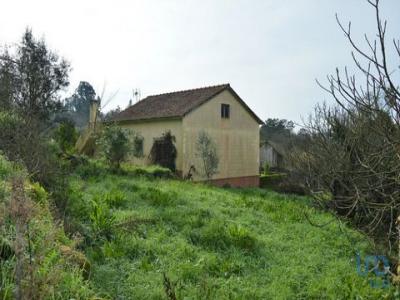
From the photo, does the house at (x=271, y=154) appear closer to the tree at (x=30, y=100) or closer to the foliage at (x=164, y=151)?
the foliage at (x=164, y=151)

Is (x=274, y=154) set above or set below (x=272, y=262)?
above

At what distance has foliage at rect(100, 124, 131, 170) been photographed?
16.5 metres

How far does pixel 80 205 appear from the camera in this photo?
7.95 metres

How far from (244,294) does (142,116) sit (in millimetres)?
19383

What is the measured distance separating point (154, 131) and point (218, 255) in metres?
16.6

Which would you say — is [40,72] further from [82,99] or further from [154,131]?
[82,99]

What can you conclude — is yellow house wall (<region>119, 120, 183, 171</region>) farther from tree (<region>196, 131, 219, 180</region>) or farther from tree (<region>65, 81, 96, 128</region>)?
tree (<region>65, 81, 96, 128</region>)

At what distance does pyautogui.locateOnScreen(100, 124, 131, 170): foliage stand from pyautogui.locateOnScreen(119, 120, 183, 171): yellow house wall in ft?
14.9

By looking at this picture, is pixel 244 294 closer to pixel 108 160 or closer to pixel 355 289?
pixel 355 289

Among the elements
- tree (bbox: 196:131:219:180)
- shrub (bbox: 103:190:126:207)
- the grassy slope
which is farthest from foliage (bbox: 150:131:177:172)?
shrub (bbox: 103:190:126:207)

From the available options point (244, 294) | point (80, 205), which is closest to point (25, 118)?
point (80, 205)

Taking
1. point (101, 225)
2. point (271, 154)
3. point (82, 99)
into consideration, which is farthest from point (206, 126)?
point (82, 99)

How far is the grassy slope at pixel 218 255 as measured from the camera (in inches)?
208

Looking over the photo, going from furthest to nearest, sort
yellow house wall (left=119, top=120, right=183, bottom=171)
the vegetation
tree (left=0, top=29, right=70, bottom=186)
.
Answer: yellow house wall (left=119, top=120, right=183, bottom=171) → tree (left=0, top=29, right=70, bottom=186) → the vegetation
